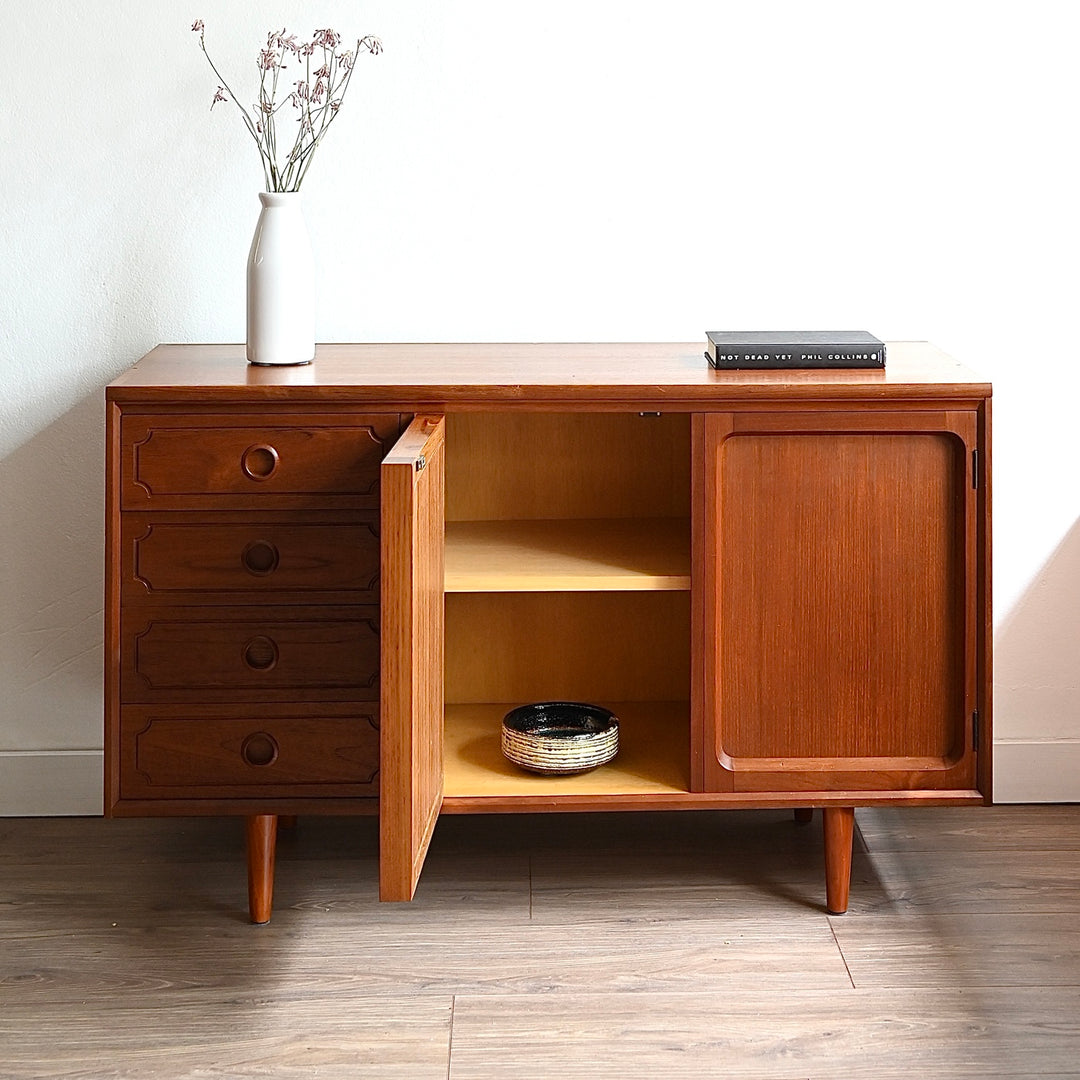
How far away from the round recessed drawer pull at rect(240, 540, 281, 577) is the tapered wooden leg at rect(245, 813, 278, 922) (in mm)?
346

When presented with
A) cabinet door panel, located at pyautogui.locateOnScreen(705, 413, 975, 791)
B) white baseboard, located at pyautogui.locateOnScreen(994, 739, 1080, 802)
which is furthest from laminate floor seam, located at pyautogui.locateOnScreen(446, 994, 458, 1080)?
white baseboard, located at pyautogui.locateOnScreen(994, 739, 1080, 802)

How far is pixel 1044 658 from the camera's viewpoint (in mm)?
2373

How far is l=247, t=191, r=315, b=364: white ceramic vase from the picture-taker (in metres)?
1.94

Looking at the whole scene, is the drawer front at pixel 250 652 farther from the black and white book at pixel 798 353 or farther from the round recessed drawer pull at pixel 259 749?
the black and white book at pixel 798 353

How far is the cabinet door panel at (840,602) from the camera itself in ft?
6.01

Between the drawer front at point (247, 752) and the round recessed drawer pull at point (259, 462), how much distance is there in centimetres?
31

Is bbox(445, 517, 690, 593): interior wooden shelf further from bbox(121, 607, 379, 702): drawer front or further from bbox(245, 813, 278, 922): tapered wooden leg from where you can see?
bbox(245, 813, 278, 922): tapered wooden leg

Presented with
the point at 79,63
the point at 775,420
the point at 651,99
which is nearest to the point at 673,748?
the point at 775,420

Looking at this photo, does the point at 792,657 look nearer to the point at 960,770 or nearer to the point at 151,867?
the point at 960,770

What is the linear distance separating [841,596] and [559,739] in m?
0.44

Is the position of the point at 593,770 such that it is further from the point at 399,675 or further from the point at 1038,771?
the point at 1038,771

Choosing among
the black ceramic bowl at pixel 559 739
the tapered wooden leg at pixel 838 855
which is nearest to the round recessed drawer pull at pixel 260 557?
the black ceramic bowl at pixel 559 739

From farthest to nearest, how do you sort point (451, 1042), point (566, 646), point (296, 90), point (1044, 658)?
1. point (1044, 658)
2. point (566, 646)
3. point (296, 90)
4. point (451, 1042)

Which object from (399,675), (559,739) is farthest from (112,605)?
(559,739)
